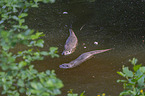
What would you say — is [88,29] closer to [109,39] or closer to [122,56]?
[109,39]

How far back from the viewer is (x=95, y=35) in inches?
221

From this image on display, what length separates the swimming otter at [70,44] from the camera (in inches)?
194

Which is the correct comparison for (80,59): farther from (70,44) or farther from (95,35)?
(95,35)

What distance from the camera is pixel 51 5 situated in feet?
25.5

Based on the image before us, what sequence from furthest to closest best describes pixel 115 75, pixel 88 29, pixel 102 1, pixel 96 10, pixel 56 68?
1. pixel 102 1
2. pixel 96 10
3. pixel 88 29
4. pixel 56 68
5. pixel 115 75

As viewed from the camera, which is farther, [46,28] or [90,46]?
[46,28]

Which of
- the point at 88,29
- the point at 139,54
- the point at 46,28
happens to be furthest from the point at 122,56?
the point at 46,28

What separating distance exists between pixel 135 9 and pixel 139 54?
2.84 meters

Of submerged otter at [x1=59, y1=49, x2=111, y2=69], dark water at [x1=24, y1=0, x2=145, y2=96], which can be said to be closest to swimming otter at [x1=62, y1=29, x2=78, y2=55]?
dark water at [x1=24, y1=0, x2=145, y2=96]

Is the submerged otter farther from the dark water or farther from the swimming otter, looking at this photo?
the swimming otter

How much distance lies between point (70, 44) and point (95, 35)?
2.55ft

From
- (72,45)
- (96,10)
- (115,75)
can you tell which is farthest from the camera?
(96,10)

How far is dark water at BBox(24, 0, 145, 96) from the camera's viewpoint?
3994 millimetres

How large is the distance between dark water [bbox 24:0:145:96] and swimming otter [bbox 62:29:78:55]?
10cm
